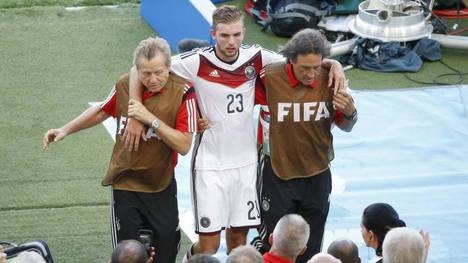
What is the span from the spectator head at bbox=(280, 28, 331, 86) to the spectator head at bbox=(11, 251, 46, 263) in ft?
5.80

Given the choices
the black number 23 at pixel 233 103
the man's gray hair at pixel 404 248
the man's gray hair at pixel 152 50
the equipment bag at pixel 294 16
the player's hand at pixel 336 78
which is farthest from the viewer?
the equipment bag at pixel 294 16

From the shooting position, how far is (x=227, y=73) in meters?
5.89

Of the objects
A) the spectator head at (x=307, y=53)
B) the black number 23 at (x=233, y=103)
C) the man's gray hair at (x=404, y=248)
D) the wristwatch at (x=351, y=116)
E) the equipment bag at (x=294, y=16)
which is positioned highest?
the spectator head at (x=307, y=53)

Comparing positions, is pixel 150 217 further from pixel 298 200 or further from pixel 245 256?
pixel 245 256

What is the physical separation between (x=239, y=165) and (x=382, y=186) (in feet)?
6.38

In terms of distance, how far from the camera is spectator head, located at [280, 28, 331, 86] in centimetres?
568

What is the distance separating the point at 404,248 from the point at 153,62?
1754mm

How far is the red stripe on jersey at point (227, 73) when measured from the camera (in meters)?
5.88

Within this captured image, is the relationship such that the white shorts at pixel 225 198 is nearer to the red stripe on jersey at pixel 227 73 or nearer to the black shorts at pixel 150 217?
the black shorts at pixel 150 217

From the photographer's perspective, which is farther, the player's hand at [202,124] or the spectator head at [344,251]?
the player's hand at [202,124]

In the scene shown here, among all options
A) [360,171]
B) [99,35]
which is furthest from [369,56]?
[99,35]

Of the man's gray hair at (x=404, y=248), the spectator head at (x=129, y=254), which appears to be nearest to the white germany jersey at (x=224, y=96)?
the spectator head at (x=129, y=254)

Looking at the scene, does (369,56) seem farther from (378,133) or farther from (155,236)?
(155,236)

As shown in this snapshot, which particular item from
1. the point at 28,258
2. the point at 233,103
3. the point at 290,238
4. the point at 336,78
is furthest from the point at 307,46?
the point at 28,258
